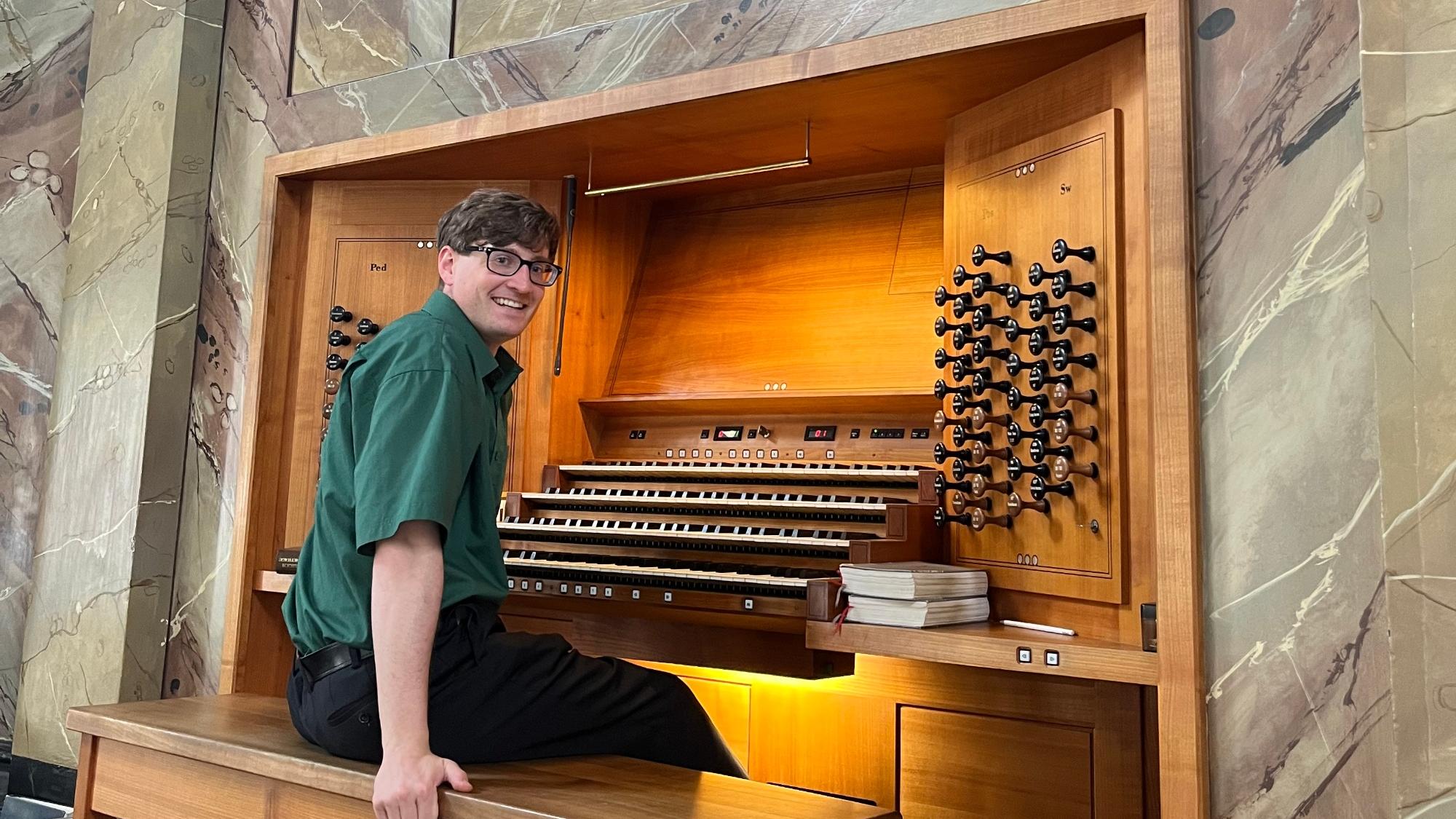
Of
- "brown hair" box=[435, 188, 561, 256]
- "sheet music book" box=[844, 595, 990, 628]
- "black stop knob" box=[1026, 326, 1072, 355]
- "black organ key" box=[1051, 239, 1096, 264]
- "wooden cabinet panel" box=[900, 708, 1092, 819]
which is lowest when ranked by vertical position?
"wooden cabinet panel" box=[900, 708, 1092, 819]

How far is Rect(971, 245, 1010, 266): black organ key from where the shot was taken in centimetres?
309

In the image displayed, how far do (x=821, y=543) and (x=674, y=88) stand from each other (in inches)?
56.5

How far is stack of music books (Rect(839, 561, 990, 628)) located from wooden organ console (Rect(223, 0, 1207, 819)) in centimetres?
5

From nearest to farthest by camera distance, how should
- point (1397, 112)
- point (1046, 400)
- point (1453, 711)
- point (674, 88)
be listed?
point (1453, 711)
point (1397, 112)
point (1046, 400)
point (674, 88)

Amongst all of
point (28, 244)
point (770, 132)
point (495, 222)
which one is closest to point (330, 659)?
point (495, 222)

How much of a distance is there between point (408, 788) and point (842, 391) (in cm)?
214

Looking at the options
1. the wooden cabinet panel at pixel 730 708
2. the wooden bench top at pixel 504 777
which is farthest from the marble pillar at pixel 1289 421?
the wooden cabinet panel at pixel 730 708

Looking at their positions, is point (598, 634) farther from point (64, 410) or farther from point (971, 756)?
point (64, 410)

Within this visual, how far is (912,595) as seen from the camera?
2.79m

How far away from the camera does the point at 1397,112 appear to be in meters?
2.04

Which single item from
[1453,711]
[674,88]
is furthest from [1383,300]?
[674,88]

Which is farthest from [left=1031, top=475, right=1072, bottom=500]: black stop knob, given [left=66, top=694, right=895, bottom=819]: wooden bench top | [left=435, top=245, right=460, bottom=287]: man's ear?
[left=435, top=245, right=460, bottom=287]: man's ear

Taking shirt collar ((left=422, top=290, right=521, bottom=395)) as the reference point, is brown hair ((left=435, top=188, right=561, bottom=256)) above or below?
above

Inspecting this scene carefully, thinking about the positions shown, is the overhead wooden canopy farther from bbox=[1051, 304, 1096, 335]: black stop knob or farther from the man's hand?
the man's hand
